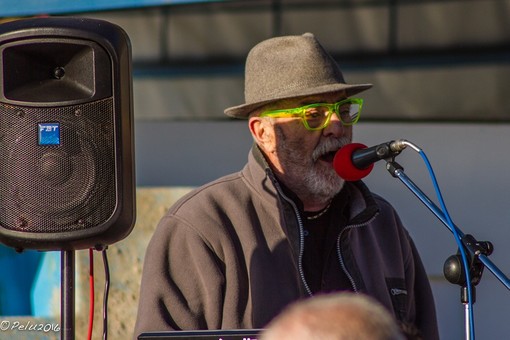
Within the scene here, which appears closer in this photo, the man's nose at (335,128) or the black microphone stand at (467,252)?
the black microphone stand at (467,252)

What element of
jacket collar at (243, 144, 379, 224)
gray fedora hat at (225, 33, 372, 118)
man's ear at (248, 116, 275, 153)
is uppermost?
gray fedora hat at (225, 33, 372, 118)

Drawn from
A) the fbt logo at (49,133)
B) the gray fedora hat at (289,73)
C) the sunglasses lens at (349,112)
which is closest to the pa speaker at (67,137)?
the fbt logo at (49,133)

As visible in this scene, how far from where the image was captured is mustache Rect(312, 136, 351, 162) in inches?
139

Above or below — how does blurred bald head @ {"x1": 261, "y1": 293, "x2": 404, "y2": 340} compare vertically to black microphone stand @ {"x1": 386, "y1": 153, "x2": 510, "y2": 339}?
above

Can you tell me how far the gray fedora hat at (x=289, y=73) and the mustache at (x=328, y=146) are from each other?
0.17 meters

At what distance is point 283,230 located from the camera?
11.2ft

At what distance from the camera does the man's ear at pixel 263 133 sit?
3.64 meters

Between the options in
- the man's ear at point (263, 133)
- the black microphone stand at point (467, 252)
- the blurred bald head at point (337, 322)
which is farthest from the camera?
the man's ear at point (263, 133)

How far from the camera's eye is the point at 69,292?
2945 mm

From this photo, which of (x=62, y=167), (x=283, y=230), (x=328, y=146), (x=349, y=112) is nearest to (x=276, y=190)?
(x=283, y=230)

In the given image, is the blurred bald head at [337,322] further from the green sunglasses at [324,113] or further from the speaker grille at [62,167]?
the green sunglasses at [324,113]

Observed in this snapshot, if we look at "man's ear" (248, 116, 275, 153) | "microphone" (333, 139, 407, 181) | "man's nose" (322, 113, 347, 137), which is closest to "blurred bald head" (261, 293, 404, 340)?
"microphone" (333, 139, 407, 181)

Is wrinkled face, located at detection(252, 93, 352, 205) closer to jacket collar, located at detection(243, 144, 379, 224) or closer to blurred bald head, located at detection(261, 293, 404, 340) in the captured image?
jacket collar, located at detection(243, 144, 379, 224)

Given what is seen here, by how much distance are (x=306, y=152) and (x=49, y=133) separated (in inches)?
41.0
